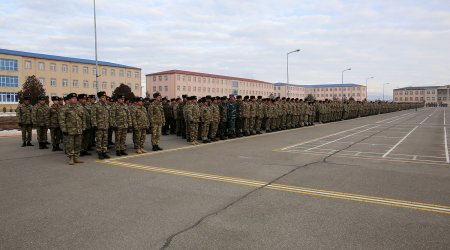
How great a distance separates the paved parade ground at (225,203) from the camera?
13.9 feet

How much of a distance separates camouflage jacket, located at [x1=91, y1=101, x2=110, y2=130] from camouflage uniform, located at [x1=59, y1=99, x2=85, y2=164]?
560 millimetres

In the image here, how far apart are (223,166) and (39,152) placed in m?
6.99

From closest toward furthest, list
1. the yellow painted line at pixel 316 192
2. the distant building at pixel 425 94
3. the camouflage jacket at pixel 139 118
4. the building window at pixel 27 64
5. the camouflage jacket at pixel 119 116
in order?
the yellow painted line at pixel 316 192, the camouflage jacket at pixel 119 116, the camouflage jacket at pixel 139 118, the building window at pixel 27 64, the distant building at pixel 425 94

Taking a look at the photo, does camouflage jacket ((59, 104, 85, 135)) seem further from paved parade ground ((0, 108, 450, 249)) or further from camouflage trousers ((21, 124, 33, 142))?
camouflage trousers ((21, 124, 33, 142))

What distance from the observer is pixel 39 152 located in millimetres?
11797

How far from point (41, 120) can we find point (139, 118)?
4.20 meters

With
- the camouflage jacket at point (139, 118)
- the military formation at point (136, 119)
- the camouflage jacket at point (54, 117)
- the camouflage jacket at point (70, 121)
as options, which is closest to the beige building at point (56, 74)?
the military formation at point (136, 119)

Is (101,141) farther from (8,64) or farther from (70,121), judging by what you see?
(8,64)

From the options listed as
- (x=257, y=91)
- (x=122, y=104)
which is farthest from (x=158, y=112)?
(x=257, y=91)

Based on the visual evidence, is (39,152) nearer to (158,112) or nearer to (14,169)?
(14,169)

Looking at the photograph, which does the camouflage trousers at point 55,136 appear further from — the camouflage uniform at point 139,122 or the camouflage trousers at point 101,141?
the camouflage uniform at point 139,122

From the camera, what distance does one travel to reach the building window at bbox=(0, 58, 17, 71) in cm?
6191

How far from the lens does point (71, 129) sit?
31.3 ft

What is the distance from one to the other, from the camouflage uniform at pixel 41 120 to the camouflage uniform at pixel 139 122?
372cm
